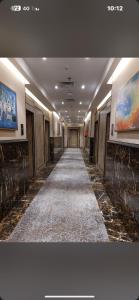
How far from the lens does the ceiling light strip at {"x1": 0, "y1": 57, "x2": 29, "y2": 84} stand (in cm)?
270

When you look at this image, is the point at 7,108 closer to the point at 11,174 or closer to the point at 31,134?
the point at 11,174

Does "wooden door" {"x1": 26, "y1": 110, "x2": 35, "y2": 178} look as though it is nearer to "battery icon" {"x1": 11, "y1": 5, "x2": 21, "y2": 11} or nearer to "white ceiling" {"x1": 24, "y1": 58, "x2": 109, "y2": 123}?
"white ceiling" {"x1": 24, "y1": 58, "x2": 109, "y2": 123}

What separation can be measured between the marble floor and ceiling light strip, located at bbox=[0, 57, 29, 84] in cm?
264

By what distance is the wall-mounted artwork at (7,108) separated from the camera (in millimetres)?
2539

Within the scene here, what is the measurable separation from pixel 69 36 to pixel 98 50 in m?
0.18

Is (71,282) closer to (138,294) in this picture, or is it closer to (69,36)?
(138,294)

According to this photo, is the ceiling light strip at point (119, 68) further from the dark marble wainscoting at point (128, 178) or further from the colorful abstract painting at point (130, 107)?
the dark marble wainscoting at point (128, 178)

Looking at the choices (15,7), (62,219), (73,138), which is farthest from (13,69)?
(73,138)

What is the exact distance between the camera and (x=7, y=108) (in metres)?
2.74

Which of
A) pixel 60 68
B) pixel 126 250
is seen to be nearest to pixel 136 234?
pixel 126 250

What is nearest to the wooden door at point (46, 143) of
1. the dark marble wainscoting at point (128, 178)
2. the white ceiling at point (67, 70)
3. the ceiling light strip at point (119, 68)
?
the white ceiling at point (67, 70)

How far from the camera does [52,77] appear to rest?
12.5 feet

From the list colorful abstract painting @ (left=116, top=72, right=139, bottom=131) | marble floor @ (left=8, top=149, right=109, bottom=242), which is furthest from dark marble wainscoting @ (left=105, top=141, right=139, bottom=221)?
marble floor @ (left=8, top=149, right=109, bottom=242)

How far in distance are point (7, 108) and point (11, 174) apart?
119cm
